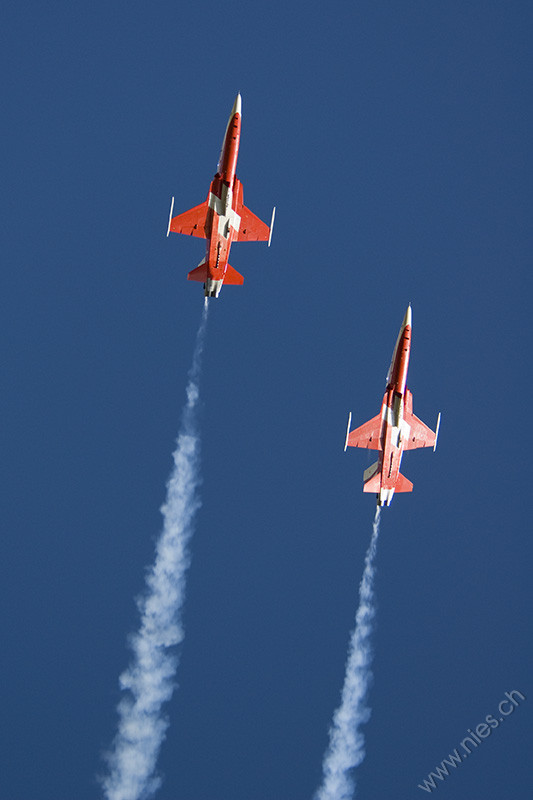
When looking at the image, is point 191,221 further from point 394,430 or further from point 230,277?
point 394,430

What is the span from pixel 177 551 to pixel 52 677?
16976 mm

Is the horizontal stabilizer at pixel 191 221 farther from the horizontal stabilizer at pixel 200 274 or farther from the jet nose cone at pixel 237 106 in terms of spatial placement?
the jet nose cone at pixel 237 106

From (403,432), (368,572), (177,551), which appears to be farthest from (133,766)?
(403,432)

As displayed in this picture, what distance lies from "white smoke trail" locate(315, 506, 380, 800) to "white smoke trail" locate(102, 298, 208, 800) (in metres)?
7.68

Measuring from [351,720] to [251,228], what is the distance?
22.6m

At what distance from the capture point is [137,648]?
62781 mm

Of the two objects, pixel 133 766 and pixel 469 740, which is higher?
pixel 469 740

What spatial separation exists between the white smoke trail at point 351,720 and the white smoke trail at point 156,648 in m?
7.68

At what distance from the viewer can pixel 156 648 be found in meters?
62.9

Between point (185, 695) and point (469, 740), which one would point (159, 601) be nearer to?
point (185, 695)

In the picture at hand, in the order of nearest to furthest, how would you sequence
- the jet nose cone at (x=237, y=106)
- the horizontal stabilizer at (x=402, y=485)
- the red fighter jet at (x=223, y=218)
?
1. the red fighter jet at (x=223, y=218)
2. the jet nose cone at (x=237, y=106)
3. the horizontal stabilizer at (x=402, y=485)

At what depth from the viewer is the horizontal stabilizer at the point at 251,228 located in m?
58.7

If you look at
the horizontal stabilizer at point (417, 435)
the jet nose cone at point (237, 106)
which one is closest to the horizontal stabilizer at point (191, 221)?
the jet nose cone at point (237, 106)

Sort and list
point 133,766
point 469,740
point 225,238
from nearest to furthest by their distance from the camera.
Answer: point 225,238 < point 133,766 < point 469,740
